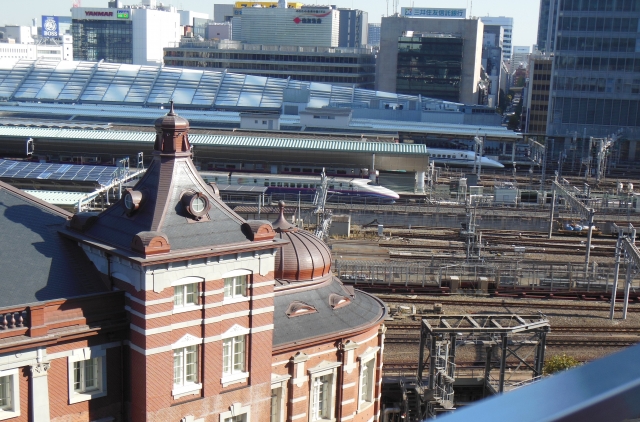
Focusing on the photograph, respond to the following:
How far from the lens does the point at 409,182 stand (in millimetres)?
71312

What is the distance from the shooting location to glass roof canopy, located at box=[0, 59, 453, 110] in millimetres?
104312

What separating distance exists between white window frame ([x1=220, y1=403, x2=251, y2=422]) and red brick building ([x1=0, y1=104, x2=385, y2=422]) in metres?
0.03

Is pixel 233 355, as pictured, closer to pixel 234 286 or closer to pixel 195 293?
pixel 234 286

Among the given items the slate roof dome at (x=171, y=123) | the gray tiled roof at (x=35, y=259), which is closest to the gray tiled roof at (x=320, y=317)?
the gray tiled roof at (x=35, y=259)

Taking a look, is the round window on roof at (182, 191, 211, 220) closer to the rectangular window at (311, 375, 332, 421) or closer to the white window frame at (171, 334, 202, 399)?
the white window frame at (171, 334, 202, 399)

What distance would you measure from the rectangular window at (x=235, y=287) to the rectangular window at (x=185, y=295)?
31.7 inches

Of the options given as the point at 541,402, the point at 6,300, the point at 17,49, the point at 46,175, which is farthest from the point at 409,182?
the point at 17,49

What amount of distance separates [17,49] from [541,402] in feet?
591

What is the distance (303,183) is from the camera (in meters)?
64.4

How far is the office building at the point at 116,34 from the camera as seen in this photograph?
174m

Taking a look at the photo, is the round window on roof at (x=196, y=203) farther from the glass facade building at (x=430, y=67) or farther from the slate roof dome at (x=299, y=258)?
the glass facade building at (x=430, y=67)

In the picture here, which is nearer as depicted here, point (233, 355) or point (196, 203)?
point (196, 203)

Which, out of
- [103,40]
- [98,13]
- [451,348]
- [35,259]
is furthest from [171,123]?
[103,40]

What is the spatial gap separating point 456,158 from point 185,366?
231 ft
